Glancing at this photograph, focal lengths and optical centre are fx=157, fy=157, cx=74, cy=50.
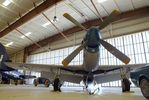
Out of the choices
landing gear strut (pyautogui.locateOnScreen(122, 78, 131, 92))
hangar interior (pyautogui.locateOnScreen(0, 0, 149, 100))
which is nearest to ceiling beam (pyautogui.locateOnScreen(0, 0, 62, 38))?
hangar interior (pyautogui.locateOnScreen(0, 0, 149, 100))

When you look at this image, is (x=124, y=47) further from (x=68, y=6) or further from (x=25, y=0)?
(x=25, y=0)

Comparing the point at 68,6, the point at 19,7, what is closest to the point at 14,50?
the point at 19,7

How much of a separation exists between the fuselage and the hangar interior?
39.8ft

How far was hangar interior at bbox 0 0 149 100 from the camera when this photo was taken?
21.3 m

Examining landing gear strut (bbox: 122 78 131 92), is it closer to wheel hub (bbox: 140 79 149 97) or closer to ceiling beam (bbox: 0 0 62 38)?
wheel hub (bbox: 140 79 149 97)

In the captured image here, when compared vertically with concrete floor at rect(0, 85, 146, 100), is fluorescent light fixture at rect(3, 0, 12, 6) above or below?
above

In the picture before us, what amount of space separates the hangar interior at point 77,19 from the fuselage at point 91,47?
39.8 ft

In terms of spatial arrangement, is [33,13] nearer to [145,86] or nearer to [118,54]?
[118,54]

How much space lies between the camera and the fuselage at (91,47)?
7332 millimetres

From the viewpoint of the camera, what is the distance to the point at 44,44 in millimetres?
35125

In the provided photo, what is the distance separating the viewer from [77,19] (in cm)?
2634

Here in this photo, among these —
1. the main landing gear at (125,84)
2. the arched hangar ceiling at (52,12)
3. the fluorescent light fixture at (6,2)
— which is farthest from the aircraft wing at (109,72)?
the fluorescent light fixture at (6,2)

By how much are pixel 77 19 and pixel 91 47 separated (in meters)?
19.4

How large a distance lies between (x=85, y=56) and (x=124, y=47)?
18095mm
